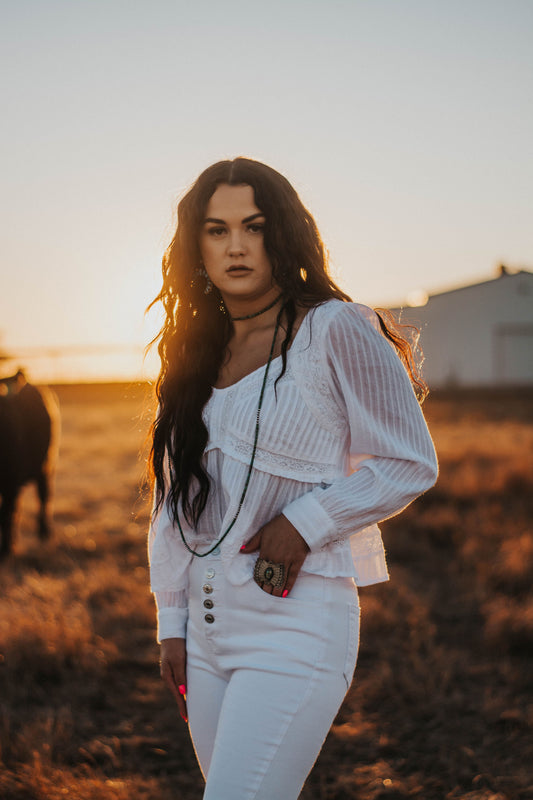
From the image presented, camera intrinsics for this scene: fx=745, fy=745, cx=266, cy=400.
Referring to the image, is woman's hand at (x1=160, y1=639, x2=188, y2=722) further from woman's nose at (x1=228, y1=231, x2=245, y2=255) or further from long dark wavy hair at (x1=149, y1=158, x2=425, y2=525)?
woman's nose at (x1=228, y1=231, x2=245, y2=255)

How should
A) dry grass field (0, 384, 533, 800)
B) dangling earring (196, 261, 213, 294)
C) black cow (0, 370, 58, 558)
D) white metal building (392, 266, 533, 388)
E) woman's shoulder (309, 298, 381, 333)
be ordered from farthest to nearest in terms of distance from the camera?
white metal building (392, 266, 533, 388) < black cow (0, 370, 58, 558) < dry grass field (0, 384, 533, 800) < dangling earring (196, 261, 213, 294) < woman's shoulder (309, 298, 381, 333)

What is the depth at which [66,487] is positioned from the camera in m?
10.4

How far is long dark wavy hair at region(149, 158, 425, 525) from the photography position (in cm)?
175

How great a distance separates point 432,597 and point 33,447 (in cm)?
390

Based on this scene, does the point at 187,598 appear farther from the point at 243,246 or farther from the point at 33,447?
the point at 33,447

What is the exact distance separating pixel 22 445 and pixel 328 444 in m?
5.47

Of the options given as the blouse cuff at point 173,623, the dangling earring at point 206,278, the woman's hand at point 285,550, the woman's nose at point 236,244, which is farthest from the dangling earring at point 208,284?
the blouse cuff at point 173,623

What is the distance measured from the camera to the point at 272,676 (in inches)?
59.7

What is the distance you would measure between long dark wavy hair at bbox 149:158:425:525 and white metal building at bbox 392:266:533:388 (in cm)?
2606

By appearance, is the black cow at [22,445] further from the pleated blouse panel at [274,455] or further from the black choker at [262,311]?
the pleated blouse panel at [274,455]

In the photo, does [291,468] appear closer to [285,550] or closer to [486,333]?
[285,550]

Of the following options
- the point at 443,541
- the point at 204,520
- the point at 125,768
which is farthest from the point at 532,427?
the point at 204,520

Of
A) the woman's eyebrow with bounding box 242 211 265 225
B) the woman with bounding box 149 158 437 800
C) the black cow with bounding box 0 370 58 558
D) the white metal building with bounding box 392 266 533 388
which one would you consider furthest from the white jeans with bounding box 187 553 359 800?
the white metal building with bounding box 392 266 533 388

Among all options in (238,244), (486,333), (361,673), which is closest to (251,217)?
(238,244)
